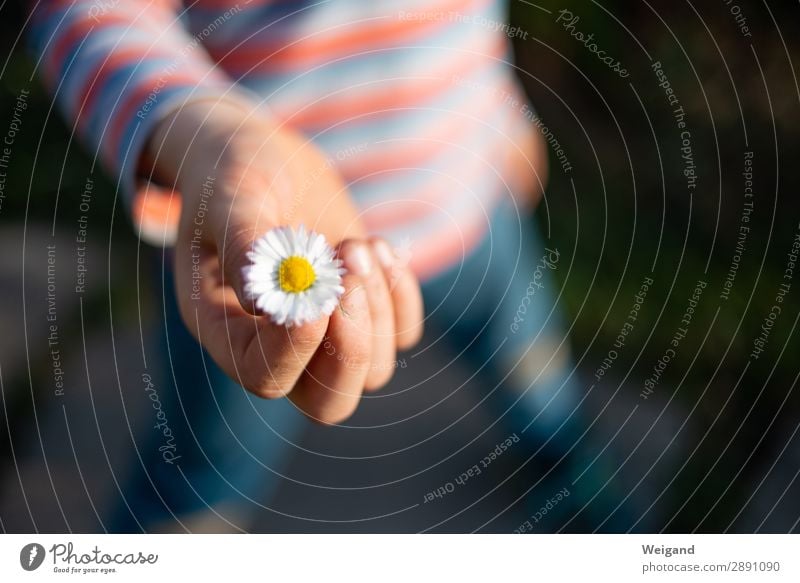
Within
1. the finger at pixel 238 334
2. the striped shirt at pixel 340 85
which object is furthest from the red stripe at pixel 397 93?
the finger at pixel 238 334

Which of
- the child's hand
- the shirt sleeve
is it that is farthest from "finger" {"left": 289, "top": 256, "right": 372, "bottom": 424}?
the shirt sleeve

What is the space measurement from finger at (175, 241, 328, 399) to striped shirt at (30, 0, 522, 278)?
0.12 feet

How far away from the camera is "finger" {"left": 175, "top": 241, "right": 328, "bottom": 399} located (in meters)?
0.49

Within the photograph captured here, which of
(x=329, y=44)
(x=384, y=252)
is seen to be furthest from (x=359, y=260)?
(x=329, y=44)

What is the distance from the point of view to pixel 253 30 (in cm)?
52

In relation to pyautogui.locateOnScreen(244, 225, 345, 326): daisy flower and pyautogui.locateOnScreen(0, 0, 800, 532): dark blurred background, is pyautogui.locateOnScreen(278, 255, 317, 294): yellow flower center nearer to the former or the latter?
pyautogui.locateOnScreen(244, 225, 345, 326): daisy flower

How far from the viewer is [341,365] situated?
520 millimetres

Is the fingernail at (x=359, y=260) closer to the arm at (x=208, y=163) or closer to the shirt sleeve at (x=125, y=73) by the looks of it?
the arm at (x=208, y=163)

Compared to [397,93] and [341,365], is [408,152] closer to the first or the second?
[397,93]

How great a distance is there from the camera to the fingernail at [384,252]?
53 cm

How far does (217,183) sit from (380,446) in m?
0.20
